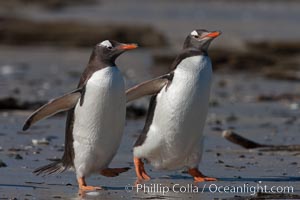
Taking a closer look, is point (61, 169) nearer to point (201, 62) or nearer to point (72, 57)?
point (201, 62)

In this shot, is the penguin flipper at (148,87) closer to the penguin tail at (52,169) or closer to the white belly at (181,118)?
the white belly at (181,118)

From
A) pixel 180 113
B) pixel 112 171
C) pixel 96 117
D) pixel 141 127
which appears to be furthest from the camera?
pixel 141 127

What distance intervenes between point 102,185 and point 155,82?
1.08 meters

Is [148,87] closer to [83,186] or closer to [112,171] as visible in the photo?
[112,171]

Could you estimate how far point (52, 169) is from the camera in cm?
877

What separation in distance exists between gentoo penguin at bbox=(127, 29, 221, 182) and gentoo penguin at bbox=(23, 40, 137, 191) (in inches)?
21.0

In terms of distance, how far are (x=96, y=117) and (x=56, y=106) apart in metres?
0.46

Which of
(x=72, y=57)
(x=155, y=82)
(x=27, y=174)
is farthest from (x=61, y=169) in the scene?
(x=72, y=57)

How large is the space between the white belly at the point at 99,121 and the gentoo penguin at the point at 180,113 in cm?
58

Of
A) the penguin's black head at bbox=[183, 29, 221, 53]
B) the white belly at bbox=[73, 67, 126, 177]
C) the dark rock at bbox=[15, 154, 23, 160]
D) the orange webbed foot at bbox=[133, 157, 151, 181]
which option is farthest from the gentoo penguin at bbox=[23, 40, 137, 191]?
the dark rock at bbox=[15, 154, 23, 160]

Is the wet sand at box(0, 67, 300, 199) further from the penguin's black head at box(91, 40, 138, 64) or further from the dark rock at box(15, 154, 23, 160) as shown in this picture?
the penguin's black head at box(91, 40, 138, 64)

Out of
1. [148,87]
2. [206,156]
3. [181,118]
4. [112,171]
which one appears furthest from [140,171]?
[206,156]

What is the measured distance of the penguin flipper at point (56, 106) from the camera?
8.71m

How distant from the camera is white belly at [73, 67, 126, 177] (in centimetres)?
845
